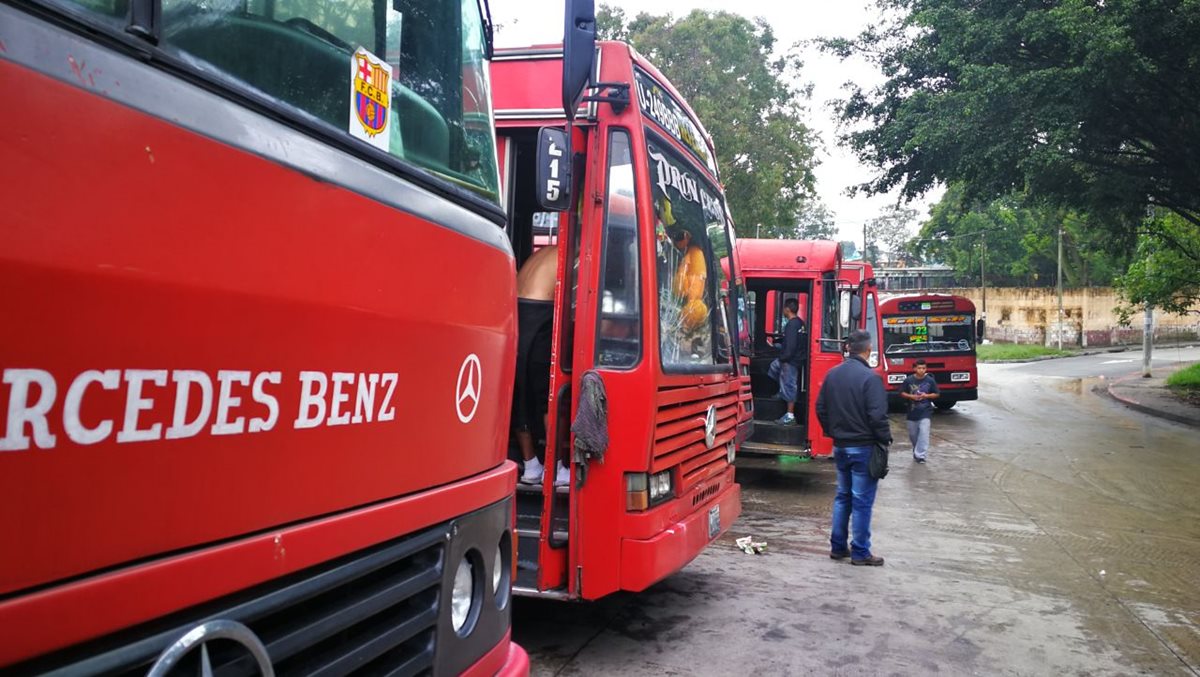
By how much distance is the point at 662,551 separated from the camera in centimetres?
425

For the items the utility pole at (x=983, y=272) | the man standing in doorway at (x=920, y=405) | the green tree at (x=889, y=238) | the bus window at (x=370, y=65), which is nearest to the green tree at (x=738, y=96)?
the man standing in doorway at (x=920, y=405)

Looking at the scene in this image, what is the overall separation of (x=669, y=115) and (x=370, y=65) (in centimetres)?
313

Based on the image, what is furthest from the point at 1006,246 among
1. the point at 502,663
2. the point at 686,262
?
the point at 502,663

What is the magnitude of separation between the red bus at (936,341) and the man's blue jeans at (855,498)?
42.8 feet

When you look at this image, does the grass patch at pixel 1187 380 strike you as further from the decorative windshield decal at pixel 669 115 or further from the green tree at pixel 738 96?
the decorative windshield decal at pixel 669 115

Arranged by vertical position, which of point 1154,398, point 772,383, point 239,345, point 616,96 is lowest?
point 1154,398

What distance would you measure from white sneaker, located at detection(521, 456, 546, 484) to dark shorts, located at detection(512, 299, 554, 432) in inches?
8.0

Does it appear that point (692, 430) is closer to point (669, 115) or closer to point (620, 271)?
point (620, 271)

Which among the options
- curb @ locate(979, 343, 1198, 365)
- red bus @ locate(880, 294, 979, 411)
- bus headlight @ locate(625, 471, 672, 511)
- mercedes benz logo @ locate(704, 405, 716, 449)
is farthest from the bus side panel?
curb @ locate(979, 343, 1198, 365)

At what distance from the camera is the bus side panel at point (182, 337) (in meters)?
1.15

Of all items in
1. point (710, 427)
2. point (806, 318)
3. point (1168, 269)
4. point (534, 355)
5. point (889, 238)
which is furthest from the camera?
point (889, 238)

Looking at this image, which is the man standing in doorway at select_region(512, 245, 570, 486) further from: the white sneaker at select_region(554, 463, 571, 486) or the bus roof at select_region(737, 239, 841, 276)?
the bus roof at select_region(737, 239, 841, 276)

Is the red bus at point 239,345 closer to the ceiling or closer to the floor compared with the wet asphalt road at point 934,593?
closer to the ceiling

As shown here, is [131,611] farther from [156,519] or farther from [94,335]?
[94,335]
